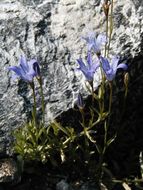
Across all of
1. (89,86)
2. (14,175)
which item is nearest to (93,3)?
(89,86)

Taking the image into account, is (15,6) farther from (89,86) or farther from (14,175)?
(14,175)

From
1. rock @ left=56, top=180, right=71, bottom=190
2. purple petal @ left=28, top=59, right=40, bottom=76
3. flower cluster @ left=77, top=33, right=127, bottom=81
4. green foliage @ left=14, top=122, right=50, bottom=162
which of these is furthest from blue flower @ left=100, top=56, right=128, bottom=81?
rock @ left=56, top=180, right=71, bottom=190

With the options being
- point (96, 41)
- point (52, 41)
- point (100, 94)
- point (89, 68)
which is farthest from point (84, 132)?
point (52, 41)

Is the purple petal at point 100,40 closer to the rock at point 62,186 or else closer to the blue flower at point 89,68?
the blue flower at point 89,68

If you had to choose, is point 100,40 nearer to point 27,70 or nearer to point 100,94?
point 100,94

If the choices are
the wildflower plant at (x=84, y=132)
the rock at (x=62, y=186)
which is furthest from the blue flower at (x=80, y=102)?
the rock at (x=62, y=186)

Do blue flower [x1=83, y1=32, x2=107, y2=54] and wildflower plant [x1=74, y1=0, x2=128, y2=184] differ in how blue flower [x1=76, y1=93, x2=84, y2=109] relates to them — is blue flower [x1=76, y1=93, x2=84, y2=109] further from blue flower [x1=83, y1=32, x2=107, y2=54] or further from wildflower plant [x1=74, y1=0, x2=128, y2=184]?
blue flower [x1=83, y1=32, x2=107, y2=54]
